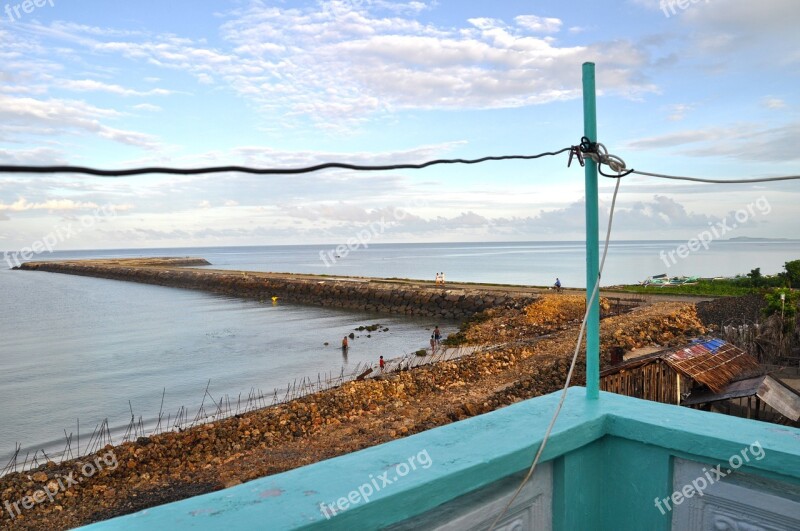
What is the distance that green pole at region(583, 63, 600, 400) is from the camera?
220 cm

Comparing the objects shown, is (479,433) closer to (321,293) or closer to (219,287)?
(321,293)

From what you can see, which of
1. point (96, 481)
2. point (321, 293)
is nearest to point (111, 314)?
point (321, 293)

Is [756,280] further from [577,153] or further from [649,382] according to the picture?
[577,153]

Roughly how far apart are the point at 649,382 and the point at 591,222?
7795 mm

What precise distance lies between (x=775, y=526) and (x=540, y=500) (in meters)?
0.71

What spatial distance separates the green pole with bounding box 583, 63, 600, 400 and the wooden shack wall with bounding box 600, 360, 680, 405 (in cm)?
725

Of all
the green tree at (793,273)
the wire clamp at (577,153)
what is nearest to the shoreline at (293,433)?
the wire clamp at (577,153)

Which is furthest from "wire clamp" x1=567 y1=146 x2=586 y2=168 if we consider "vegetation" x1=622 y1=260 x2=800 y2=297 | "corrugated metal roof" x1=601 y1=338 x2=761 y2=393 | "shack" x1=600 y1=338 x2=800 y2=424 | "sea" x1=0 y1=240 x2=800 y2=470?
"vegetation" x1=622 y1=260 x2=800 y2=297

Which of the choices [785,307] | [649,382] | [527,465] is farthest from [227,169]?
[785,307]

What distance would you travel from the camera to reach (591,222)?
2.22 meters

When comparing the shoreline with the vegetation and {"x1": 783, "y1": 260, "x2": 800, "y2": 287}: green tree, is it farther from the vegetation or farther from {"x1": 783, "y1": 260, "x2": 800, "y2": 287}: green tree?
{"x1": 783, "y1": 260, "x2": 800, "y2": 287}: green tree

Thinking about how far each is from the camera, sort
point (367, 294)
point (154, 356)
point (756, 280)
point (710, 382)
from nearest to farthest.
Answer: point (710, 382) < point (154, 356) < point (756, 280) < point (367, 294)

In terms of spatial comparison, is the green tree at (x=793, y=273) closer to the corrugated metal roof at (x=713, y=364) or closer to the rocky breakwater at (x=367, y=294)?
the rocky breakwater at (x=367, y=294)

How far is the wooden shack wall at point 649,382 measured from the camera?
8.80m
